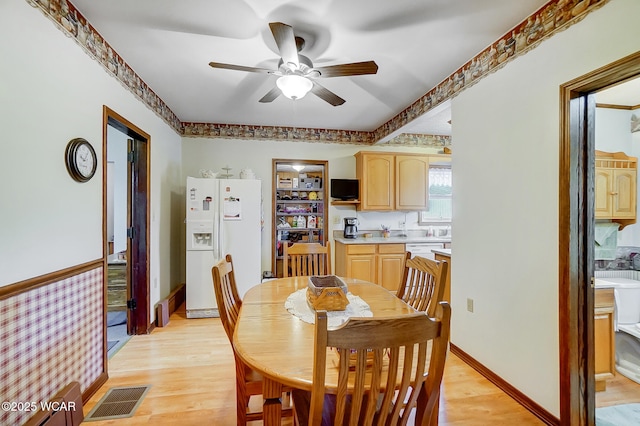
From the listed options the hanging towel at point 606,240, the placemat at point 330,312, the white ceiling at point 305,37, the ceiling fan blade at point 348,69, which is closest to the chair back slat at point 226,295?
the placemat at point 330,312

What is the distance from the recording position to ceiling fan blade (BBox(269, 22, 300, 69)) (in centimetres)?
153

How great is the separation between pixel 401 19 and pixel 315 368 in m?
2.01

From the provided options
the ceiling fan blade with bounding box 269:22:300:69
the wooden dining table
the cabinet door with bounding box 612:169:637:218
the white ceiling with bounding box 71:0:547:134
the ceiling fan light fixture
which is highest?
→ the white ceiling with bounding box 71:0:547:134

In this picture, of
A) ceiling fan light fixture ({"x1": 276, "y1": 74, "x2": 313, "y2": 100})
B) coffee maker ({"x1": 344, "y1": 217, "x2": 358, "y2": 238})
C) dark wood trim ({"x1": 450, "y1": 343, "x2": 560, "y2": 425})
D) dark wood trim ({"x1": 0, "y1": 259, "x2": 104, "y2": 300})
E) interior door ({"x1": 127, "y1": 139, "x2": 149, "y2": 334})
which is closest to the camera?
dark wood trim ({"x1": 0, "y1": 259, "x2": 104, "y2": 300})

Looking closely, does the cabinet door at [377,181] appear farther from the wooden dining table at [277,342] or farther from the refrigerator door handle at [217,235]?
the wooden dining table at [277,342]

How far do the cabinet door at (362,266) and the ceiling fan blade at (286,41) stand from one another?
269 cm

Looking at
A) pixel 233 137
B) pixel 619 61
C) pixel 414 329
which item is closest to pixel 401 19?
pixel 619 61

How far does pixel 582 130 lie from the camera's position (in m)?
1.59

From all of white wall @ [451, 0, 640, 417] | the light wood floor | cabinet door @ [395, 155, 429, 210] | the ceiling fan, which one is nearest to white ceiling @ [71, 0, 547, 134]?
the ceiling fan

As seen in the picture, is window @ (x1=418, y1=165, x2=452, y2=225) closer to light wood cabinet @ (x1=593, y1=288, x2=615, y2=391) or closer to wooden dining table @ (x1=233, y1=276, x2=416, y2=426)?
light wood cabinet @ (x1=593, y1=288, x2=615, y2=391)

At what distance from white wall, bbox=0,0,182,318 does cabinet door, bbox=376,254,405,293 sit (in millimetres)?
3161

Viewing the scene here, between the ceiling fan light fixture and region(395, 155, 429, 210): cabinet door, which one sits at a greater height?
the ceiling fan light fixture

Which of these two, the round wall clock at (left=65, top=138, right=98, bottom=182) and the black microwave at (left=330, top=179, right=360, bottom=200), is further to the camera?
the black microwave at (left=330, top=179, right=360, bottom=200)

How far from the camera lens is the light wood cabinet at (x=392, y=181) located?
4.23 meters
